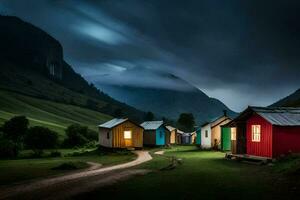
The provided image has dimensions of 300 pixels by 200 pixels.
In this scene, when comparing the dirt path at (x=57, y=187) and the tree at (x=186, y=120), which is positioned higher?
the tree at (x=186, y=120)

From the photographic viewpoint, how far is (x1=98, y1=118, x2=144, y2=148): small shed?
5474 centimetres

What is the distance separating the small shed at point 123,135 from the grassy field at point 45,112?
3858 cm

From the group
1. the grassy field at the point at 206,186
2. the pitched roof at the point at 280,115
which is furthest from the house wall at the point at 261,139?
the grassy field at the point at 206,186

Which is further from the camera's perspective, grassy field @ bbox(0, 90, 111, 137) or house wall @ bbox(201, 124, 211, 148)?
grassy field @ bbox(0, 90, 111, 137)

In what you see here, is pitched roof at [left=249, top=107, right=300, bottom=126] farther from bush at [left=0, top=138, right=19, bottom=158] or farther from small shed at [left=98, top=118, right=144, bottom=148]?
bush at [left=0, top=138, right=19, bottom=158]

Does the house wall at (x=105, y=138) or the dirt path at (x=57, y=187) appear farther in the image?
the house wall at (x=105, y=138)

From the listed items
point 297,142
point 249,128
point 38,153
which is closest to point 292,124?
point 297,142

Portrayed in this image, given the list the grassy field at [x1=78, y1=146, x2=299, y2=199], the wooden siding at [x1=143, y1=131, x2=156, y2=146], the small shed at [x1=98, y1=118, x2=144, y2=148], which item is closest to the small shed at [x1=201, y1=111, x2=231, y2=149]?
the small shed at [x1=98, y1=118, x2=144, y2=148]

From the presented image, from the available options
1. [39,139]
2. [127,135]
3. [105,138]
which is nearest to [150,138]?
[127,135]

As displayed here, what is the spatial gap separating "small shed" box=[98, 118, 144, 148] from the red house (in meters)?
23.3

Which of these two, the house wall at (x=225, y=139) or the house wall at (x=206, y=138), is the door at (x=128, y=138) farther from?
the house wall at (x=225, y=139)

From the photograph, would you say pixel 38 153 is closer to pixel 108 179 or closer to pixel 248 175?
pixel 108 179

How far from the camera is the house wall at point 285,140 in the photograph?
30.7 metres

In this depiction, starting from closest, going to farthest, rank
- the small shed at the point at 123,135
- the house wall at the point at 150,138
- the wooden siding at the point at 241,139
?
1. the wooden siding at the point at 241,139
2. the small shed at the point at 123,135
3. the house wall at the point at 150,138
